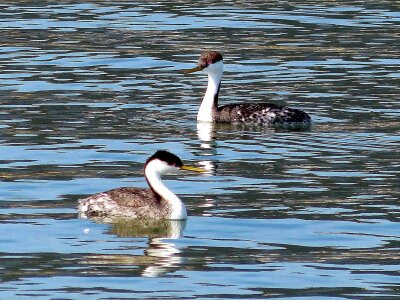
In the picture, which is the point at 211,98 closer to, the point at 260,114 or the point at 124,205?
the point at 260,114

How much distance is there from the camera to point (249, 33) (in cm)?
3481

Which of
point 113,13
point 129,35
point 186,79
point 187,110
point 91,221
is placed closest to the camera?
point 91,221

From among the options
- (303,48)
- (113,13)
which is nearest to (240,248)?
(303,48)

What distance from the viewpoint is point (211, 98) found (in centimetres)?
2547

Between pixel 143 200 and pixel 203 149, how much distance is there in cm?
458

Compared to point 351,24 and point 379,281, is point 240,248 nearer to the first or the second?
point 379,281

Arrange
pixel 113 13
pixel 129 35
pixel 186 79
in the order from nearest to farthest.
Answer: pixel 186 79 < pixel 129 35 < pixel 113 13

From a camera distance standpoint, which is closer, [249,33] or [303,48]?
[303,48]

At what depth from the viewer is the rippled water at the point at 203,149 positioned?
15141 mm

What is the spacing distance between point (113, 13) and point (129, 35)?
12.2 feet

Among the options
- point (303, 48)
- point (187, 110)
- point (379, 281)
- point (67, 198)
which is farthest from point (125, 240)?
point (303, 48)

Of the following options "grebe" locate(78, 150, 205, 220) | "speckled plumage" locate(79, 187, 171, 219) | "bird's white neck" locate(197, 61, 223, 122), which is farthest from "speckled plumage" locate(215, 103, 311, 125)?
"speckled plumage" locate(79, 187, 171, 219)

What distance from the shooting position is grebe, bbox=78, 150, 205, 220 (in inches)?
695

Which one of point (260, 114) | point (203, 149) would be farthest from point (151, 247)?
point (260, 114)
